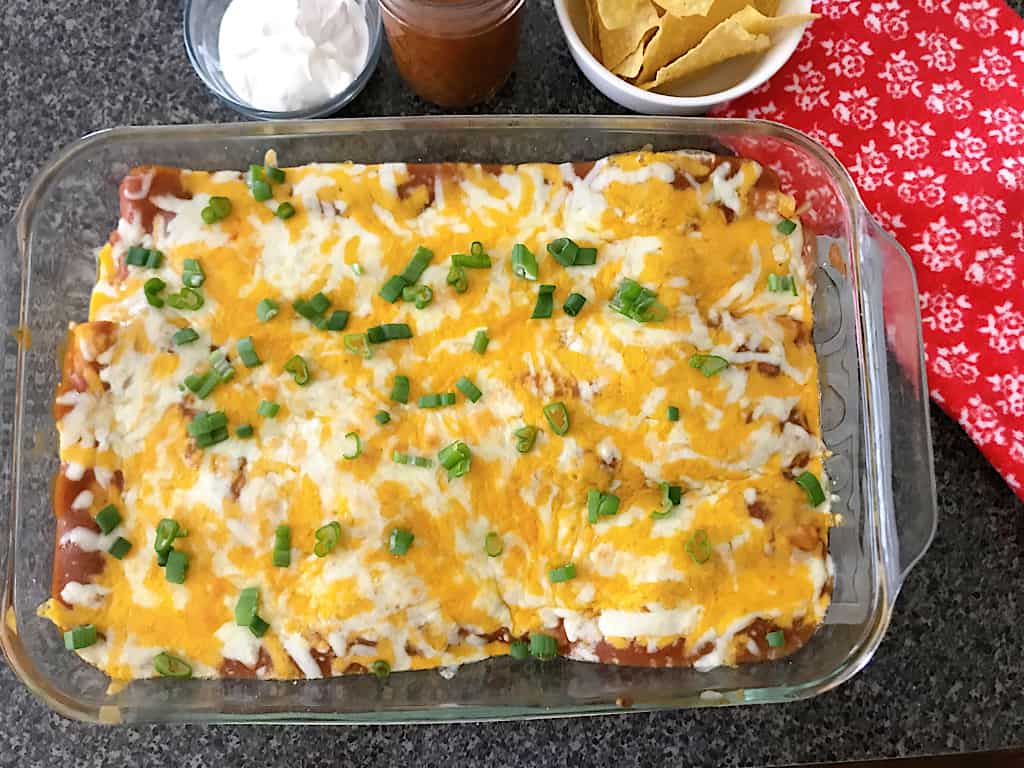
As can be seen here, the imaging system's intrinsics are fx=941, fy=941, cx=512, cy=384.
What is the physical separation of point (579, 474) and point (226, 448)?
479mm

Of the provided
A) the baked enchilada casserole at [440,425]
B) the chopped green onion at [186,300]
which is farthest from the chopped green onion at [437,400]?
the chopped green onion at [186,300]

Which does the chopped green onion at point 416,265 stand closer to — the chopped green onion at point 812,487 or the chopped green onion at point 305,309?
the chopped green onion at point 305,309

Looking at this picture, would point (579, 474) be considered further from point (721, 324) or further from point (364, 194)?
point (364, 194)

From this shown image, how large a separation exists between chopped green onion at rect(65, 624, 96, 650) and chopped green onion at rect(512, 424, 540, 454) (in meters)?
0.61

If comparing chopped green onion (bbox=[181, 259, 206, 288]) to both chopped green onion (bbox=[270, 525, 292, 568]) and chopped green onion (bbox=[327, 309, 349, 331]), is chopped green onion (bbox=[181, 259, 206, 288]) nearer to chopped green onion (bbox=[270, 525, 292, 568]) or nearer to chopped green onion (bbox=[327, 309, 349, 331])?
chopped green onion (bbox=[327, 309, 349, 331])

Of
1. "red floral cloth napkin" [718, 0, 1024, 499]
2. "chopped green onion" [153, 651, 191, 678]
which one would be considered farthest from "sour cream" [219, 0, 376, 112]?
"chopped green onion" [153, 651, 191, 678]

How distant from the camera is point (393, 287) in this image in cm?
131

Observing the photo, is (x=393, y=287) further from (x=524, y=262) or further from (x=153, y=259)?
(x=153, y=259)

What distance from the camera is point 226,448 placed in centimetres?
127

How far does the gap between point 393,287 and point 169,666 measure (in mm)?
584

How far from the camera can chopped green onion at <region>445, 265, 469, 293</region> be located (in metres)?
1.30

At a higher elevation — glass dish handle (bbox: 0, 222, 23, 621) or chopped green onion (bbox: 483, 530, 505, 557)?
glass dish handle (bbox: 0, 222, 23, 621)

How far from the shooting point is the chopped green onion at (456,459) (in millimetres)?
1248

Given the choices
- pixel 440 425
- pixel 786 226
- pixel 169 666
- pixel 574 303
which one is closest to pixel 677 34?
pixel 786 226
